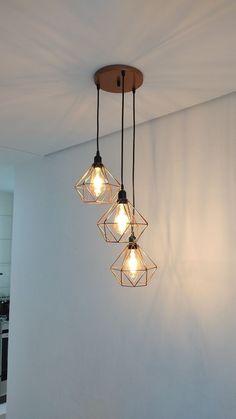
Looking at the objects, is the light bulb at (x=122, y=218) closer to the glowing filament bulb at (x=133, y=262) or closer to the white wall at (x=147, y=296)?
the glowing filament bulb at (x=133, y=262)

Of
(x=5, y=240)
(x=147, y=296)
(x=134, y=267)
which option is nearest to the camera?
(x=134, y=267)

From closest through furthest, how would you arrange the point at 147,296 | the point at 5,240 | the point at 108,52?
the point at 108,52 < the point at 147,296 < the point at 5,240

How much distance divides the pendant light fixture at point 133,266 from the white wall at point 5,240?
2.70m

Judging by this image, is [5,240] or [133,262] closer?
[133,262]

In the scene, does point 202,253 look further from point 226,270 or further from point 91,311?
point 91,311

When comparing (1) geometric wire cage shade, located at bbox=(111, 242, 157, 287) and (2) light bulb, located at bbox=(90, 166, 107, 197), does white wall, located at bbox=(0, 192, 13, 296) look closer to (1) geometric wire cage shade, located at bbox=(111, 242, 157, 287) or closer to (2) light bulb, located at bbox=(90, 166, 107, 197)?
(1) geometric wire cage shade, located at bbox=(111, 242, 157, 287)

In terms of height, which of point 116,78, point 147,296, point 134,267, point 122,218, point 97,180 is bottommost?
point 147,296

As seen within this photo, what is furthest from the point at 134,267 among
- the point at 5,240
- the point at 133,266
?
the point at 5,240

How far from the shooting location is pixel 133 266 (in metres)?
1.36

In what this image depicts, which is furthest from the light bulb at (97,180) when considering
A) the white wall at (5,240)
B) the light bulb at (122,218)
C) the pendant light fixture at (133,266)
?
the white wall at (5,240)

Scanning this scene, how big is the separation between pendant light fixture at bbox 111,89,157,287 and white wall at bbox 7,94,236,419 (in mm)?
54

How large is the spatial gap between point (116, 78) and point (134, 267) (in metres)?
0.77

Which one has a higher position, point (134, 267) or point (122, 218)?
point (122, 218)

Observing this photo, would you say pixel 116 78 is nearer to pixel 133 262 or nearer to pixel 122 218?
pixel 122 218
